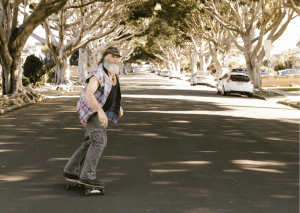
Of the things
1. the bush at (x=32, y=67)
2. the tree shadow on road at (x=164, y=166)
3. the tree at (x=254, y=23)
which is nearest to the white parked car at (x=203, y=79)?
the tree at (x=254, y=23)

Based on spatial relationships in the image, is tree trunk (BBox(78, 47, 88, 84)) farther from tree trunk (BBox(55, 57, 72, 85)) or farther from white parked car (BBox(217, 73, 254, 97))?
white parked car (BBox(217, 73, 254, 97))

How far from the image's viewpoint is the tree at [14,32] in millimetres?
19030

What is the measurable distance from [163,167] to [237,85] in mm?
18953

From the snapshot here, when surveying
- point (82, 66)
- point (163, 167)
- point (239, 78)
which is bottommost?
point (163, 167)

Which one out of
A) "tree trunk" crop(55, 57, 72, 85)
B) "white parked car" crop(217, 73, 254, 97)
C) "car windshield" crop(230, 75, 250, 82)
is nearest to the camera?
"white parked car" crop(217, 73, 254, 97)

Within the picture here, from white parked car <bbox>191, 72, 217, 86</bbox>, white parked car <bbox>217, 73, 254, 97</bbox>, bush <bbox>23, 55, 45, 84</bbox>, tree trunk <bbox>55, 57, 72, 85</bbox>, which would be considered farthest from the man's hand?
white parked car <bbox>191, 72, 217, 86</bbox>

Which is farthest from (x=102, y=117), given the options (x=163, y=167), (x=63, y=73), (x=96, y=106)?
(x=63, y=73)

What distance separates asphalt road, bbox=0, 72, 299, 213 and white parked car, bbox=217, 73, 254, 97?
12.2m

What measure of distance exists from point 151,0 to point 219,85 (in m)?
7.25

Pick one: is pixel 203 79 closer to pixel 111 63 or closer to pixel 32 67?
pixel 32 67

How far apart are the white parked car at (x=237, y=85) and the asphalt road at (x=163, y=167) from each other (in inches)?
480

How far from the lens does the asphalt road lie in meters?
5.02

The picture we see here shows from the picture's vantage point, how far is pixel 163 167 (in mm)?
6898

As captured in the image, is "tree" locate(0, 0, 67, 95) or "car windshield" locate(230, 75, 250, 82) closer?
"tree" locate(0, 0, 67, 95)
